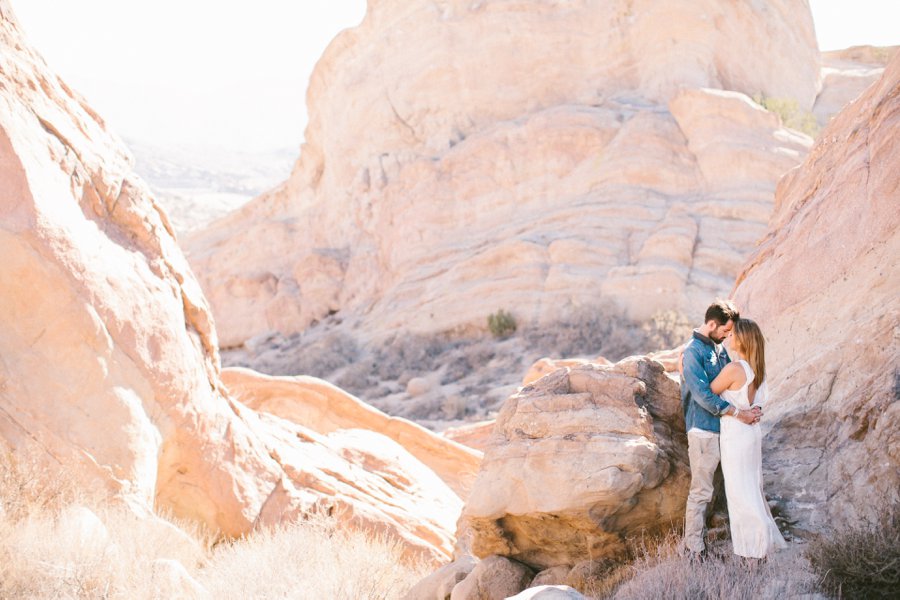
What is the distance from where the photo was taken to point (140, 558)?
6.47m

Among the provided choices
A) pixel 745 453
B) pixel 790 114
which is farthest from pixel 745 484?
pixel 790 114

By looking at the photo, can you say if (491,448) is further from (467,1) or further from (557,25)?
(467,1)

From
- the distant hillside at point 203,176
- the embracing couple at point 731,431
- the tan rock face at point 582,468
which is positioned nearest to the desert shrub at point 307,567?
the tan rock face at point 582,468

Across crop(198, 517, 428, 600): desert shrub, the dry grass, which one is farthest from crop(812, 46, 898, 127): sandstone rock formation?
the dry grass

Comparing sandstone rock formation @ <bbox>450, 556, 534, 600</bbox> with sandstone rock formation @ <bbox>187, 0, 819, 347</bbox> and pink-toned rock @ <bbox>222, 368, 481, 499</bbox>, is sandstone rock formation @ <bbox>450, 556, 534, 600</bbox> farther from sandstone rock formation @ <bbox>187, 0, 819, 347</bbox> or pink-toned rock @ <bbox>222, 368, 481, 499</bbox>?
sandstone rock formation @ <bbox>187, 0, 819, 347</bbox>

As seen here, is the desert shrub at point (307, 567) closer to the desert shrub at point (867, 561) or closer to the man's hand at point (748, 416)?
the man's hand at point (748, 416)

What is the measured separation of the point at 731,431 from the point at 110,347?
194 inches

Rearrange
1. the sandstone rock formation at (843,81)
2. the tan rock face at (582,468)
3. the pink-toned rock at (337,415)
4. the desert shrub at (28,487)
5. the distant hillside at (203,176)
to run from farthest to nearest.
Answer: the distant hillside at (203,176), the sandstone rock formation at (843,81), the pink-toned rock at (337,415), the desert shrub at (28,487), the tan rock face at (582,468)

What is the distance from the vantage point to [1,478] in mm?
6645

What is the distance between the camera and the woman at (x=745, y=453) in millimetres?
5160

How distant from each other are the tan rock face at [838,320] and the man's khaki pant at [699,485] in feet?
2.04

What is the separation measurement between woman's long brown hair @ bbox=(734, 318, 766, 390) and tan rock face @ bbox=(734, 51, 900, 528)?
69cm

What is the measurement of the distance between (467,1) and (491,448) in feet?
81.2

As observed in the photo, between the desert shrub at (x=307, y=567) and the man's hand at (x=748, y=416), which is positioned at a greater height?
the man's hand at (x=748, y=416)
